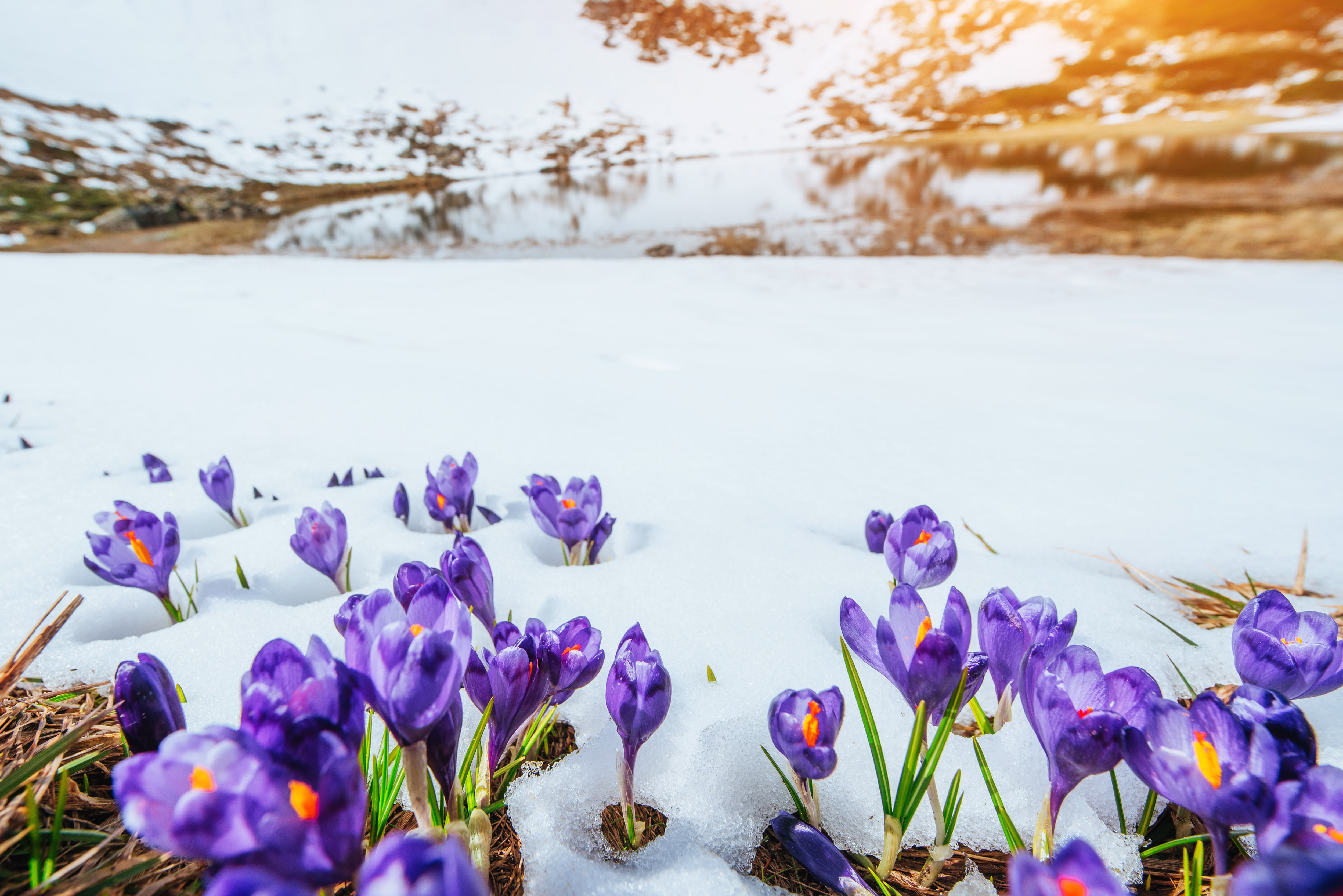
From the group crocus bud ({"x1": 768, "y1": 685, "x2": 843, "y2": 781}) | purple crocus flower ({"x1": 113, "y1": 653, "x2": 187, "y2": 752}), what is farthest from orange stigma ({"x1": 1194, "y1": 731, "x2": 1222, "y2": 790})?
purple crocus flower ({"x1": 113, "y1": 653, "x2": 187, "y2": 752})

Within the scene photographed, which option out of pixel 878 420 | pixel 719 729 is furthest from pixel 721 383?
pixel 719 729

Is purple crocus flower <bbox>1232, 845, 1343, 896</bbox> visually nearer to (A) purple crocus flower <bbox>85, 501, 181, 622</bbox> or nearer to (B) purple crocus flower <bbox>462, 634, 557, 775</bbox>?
(B) purple crocus flower <bbox>462, 634, 557, 775</bbox>

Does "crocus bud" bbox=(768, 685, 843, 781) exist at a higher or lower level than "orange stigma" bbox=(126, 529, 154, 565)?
lower

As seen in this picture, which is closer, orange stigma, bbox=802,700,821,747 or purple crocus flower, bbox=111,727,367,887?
purple crocus flower, bbox=111,727,367,887

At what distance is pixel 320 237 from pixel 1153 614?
42.0ft

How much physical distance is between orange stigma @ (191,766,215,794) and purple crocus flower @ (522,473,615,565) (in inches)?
27.8

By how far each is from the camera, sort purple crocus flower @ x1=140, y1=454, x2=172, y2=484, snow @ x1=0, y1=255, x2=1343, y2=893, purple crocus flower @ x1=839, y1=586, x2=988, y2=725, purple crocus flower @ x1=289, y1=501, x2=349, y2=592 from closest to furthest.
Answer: purple crocus flower @ x1=839, y1=586, x2=988, y2=725 → snow @ x1=0, y1=255, x2=1343, y2=893 → purple crocus flower @ x1=289, y1=501, x2=349, y2=592 → purple crocus flower @ x1=140, y1=454, x2=172, y2=484

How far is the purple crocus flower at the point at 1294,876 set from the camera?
270mm

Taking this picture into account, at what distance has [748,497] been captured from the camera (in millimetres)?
1481

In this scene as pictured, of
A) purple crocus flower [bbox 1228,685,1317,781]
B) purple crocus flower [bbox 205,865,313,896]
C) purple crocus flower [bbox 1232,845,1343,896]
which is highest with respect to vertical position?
purple crocus flower [bbox 1232,845,1343,896]

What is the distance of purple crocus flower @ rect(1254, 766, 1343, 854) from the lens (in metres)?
0.43

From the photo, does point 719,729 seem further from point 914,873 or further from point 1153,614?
point 1153,614

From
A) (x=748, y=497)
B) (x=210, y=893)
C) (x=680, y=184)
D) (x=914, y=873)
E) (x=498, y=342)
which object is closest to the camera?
(x=210, y=893)

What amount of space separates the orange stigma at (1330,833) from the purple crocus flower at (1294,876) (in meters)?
0.22
